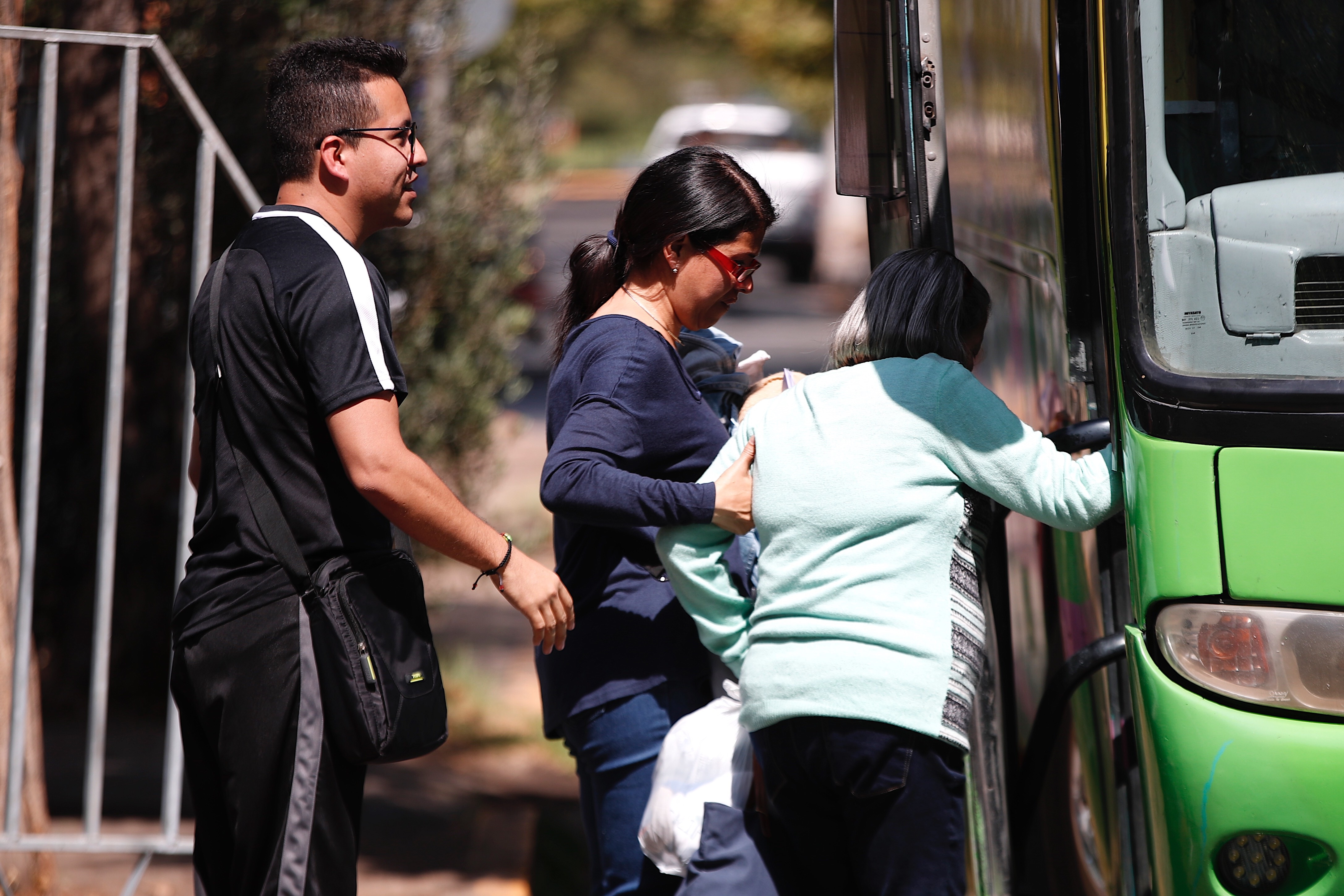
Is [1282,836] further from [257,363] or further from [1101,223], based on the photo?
[257,363]

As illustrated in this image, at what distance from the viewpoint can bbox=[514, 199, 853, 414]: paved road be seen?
495 inches

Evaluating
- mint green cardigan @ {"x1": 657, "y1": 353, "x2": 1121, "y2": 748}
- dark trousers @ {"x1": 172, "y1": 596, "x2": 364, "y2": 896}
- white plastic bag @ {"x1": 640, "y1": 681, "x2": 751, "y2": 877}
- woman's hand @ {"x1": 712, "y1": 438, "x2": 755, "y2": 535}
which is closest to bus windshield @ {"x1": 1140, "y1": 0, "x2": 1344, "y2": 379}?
mint green cardigan @ {"x1": 657, "y1": 353, "x2": 1121, "y2": 748}

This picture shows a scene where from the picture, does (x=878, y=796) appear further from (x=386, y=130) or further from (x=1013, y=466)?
(x=386, y=130)

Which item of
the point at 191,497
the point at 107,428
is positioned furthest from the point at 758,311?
the point at 107,428

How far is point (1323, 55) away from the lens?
211cm

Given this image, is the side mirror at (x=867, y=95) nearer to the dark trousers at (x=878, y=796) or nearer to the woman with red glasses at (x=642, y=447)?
the woman with red glasses at (x=642, y=447)

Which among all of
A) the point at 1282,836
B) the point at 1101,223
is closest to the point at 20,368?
the point at 1101,223

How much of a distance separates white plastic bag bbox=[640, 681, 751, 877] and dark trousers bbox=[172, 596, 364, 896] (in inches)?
20.6

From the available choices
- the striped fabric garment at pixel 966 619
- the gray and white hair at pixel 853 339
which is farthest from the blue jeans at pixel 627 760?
the gray and white hair at pixel 853 339

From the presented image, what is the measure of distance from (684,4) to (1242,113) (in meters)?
36.7

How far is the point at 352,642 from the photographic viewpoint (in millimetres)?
2178

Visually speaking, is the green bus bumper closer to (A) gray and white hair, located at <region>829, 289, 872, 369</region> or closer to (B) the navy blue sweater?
(A) gray and white hair, located at <region>829, 289, 872, 369</region>

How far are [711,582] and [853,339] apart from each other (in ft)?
1.60

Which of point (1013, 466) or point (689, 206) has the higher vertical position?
point (689, 206)
